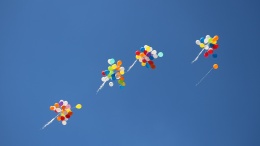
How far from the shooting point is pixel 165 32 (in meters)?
7.08

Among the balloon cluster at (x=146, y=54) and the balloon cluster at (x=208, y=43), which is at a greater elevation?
the balloon cluster at (x=146, y=54)

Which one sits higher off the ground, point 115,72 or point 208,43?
point 115,72

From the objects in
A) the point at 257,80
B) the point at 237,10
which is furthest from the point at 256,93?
the point at 237,10

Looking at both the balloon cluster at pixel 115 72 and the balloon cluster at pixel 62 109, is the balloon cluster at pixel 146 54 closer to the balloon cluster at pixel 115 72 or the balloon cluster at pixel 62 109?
the balloon cluster at pixel 115 72

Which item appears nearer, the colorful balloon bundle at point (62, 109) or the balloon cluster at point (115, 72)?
the balloon cluster at point (115, 72)

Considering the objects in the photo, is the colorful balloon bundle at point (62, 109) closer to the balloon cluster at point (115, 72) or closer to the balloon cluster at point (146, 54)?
the balloon cluster at point (115, 72)

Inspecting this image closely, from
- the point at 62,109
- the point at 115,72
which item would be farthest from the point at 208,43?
the point at 62,109

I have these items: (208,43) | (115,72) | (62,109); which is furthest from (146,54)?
Result: (62,109)

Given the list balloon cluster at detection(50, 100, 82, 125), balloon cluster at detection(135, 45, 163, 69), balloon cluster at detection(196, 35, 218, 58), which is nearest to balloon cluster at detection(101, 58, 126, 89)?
balloon cluster at detection(135, 45, 163, 69)

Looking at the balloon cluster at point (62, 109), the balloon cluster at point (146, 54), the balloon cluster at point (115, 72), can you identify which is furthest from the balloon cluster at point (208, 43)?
the balloon cluster at point (62, 109)

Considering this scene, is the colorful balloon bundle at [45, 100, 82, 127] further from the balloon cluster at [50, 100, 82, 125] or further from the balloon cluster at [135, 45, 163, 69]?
the balloon cluster at [135, 45, 163, 69]

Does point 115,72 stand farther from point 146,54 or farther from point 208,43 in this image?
point 208,43

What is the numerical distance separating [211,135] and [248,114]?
74 cm

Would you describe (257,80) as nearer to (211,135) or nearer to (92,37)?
(211,135)
